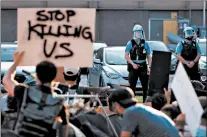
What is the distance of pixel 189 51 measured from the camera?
11945 mm

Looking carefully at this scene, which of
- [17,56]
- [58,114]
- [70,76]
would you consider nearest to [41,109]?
[58,114]

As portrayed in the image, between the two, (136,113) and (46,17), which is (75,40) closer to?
(46,17)

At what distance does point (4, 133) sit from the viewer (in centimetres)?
603

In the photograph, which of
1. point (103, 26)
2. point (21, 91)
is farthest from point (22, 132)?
point (103, 26)

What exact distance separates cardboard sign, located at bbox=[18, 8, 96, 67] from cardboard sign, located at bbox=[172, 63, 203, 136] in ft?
4.24

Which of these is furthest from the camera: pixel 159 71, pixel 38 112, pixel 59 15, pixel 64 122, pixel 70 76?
pixel 159 71

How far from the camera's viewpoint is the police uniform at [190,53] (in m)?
11.8

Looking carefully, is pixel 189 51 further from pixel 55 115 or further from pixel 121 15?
pixel 121 15

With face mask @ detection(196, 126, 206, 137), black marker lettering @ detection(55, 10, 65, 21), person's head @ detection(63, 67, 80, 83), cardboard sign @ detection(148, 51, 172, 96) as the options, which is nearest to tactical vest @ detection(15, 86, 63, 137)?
face mask @ detection(196, 126, 206, 137)

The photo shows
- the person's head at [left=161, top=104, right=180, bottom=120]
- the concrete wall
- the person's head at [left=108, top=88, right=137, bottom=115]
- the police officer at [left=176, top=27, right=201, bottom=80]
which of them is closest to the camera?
the person's head at [left=108, top=88, right=137, bottom=115]

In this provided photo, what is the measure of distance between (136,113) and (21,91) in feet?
3.28

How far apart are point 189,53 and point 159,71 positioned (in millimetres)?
4006

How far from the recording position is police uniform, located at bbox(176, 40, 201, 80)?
1184 centimetres

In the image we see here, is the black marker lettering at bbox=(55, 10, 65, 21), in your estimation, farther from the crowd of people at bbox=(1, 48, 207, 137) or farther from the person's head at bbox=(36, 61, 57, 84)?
the person's head at bbox=(36, 61, 57, 84)
